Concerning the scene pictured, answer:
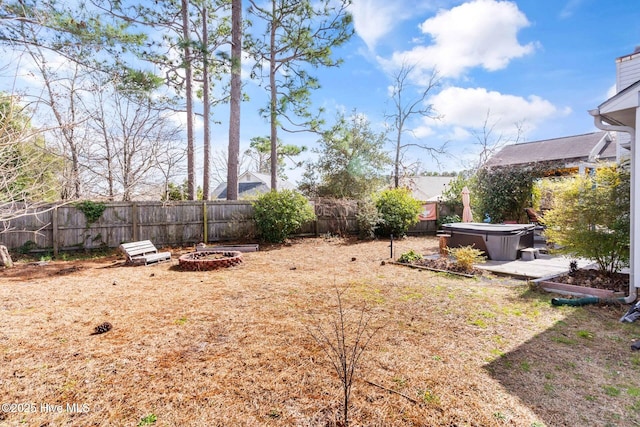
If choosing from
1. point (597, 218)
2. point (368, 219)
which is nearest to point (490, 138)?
point (368, 219)

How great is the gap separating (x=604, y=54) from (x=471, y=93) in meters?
8.31

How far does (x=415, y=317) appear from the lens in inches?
148

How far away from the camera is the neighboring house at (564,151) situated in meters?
16.2

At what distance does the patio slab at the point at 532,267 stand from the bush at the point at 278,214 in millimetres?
5829

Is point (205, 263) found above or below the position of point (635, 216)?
below

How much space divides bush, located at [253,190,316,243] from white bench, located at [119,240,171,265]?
10.8ft

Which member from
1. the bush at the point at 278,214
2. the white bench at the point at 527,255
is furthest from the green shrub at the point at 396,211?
the white bench at the point at 527,255

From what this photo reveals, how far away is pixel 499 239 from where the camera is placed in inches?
283

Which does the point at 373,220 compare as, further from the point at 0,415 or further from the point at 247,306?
the point at 0,415

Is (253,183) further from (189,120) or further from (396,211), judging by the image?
(396,211)

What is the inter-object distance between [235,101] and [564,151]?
19.1 m

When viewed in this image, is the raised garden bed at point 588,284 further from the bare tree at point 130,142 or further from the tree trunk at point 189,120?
the tree trunk at point 189,120

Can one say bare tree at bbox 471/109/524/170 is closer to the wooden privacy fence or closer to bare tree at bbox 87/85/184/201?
the wooden privacy fence

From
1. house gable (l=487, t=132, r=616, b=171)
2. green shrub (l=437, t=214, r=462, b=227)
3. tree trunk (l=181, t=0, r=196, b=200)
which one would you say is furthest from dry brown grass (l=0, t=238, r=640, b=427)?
house gable (l=487, t=132, r=616, b=171)
